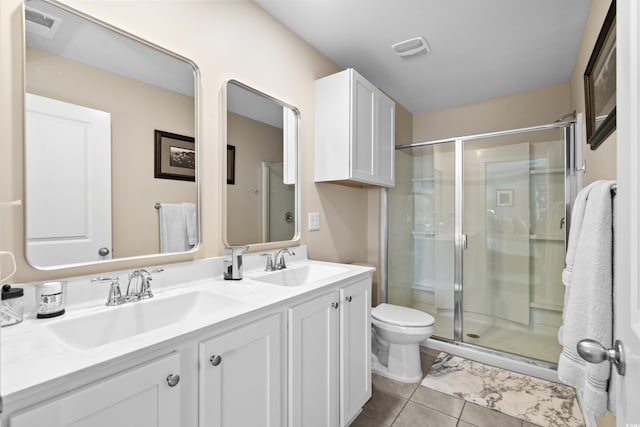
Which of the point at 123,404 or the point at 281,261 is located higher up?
the point at 281,261

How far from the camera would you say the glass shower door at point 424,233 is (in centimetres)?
285

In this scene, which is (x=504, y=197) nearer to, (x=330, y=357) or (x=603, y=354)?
(x=330, y=357)

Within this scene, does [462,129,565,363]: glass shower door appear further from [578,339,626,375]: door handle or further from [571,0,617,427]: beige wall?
[578,339,626,375]: door handle

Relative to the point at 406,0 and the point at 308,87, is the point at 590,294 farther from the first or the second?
the point at 308,87

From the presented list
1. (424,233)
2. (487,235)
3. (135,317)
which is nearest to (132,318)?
(135,317)

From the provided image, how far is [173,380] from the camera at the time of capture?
2.62ft

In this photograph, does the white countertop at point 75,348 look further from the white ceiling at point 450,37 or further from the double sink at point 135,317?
the white ceiling at point 450,37

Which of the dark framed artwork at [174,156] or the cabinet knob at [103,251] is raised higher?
the dark framed artwork at [174,156]

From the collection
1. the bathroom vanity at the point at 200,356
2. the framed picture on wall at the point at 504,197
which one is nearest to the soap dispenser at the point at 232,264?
the bathroom vanity at the point at 200,356

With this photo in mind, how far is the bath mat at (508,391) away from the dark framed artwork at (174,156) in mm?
2053

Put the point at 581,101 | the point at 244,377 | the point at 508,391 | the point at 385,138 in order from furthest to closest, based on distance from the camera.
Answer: the point at 385,138 < the point at 581,101 < the point at 508,391 < the point at 244,377

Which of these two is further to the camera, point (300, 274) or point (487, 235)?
point (487, 235)

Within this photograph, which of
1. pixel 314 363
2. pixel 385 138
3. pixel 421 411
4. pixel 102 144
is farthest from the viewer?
pixel 385 138

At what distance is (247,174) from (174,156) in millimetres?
436
